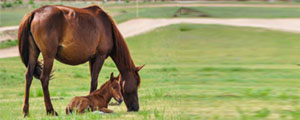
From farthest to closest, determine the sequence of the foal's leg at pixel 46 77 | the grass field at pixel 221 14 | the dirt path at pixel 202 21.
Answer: the grass field at pixel 221 14 < the dirt path at pixel 202 21 < the foal's leg at pixel 46 77

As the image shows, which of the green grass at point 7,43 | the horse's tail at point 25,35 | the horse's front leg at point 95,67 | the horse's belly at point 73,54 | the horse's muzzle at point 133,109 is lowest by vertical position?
the green grass at point 7,43

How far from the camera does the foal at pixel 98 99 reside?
8.34 metres

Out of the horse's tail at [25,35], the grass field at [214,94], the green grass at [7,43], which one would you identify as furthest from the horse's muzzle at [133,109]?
the green grass at [7,43]

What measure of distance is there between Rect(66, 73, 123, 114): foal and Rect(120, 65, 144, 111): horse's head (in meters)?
0.47

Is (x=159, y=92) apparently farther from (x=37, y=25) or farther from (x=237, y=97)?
(x=237, y=97)

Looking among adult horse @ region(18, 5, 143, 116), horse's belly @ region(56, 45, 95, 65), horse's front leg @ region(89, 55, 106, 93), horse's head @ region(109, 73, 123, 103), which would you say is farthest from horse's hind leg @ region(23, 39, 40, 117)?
horse's head @ region(109, 73, 123, 103)

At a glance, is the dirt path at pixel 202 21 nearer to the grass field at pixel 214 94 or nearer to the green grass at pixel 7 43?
the green grass at pixel 7 43

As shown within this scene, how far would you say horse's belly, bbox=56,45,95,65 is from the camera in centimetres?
859

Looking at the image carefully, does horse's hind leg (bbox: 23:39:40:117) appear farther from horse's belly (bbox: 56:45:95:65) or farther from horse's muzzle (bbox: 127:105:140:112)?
horse's muzzle (bbox: 127:105:140:112)

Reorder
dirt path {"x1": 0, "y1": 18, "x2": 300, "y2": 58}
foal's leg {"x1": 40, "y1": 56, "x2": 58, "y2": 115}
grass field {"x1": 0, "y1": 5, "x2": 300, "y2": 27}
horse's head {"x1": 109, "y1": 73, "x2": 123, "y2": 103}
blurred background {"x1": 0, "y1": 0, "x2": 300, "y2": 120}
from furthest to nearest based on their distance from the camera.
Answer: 1. grass field {"x1": 0, "y1": 5, "x2": 300, "y2": 27}
2. dirt path {"x1": 0, "y1": 18, "x2": 300, "y2": 58}
3. horse's head {"x1": 109, "y1": 73, "x2": 123, "y2": 103}
4. foal's leg {"x1": 40, "y1": 56, "x2": 58, "y2": 115}
5. blurred background {"x1": 0, "y1": 0, "x2": 300, "y2": 120}

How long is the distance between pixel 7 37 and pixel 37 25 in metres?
25.5

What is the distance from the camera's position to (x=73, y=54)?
28.6 feet

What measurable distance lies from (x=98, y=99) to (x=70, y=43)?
1.09 meters

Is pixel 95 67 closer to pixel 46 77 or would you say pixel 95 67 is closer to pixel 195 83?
pixel 46 77
